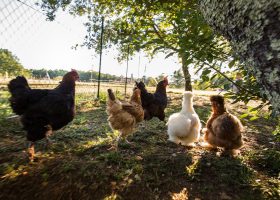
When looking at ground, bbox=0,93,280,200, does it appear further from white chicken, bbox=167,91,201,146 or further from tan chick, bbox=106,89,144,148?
tan chick, bbox=106,89,144,148

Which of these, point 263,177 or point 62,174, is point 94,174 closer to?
point 62,174

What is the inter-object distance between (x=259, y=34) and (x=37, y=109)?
13.0 ft

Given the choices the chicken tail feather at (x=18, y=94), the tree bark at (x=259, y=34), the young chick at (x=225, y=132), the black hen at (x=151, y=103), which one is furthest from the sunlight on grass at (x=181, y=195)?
the black hen at (x=151, y=103)

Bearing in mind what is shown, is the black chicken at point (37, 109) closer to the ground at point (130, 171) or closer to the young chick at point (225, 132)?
the ground at point (130, 171)

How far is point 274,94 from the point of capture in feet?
3.05

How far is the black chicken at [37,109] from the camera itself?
4070mm

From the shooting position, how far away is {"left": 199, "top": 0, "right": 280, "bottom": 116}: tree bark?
0.88 meters

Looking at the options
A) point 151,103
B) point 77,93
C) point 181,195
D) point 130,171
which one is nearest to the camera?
point 181,195

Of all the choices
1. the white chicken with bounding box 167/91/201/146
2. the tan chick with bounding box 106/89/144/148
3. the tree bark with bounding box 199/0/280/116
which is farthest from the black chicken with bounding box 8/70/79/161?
the tree bark with bounding box 199/0/280/116

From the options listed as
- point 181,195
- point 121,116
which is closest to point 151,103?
point 121,116

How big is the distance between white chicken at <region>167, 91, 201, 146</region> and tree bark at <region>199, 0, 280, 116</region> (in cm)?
408

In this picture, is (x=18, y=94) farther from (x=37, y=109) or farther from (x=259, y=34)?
(x=259, y=34)

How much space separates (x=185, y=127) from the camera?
5.03 meters

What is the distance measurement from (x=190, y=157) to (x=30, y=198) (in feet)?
9.10
